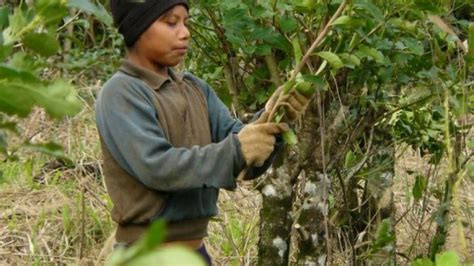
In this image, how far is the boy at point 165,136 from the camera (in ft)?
8.64

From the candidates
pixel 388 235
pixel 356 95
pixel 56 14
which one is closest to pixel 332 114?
pixel 356 95

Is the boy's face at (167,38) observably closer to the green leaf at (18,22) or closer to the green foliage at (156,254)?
the green leaf at (18,22)

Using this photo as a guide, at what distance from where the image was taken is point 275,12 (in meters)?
2.96

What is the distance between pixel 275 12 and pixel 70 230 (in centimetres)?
262

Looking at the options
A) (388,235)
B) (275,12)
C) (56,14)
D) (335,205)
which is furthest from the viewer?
(335,205)

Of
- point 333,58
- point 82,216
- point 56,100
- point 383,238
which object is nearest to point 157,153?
point 333,58

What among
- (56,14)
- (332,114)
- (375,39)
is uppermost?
(56,14)

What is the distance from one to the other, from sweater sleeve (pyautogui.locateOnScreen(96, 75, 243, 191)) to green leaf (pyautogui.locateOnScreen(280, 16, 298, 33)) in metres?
0.47

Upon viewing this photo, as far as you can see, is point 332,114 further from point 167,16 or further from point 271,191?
point 167,16

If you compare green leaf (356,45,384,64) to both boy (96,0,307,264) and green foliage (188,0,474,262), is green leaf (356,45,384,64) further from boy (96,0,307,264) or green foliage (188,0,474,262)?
boy (96,0,307,264)

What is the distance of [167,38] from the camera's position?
277cm

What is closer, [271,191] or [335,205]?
[271,191]

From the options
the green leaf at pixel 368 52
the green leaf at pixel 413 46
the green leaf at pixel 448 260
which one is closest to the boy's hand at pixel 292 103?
the green leaf at pixel 368 52

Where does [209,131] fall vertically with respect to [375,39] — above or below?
below
